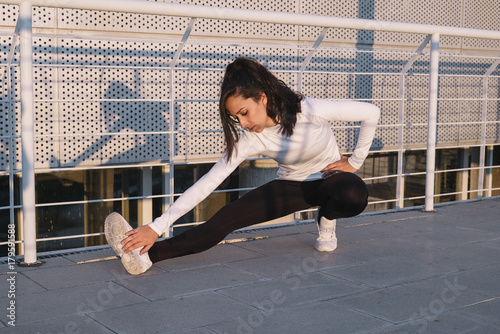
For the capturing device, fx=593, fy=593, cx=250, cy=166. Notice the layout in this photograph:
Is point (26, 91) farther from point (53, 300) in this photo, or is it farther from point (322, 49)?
point (322, 49)

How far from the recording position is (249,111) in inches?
84.3

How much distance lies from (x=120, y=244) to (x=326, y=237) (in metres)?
0.96

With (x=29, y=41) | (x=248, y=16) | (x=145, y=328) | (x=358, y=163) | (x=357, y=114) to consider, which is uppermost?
(x=248, y=16)

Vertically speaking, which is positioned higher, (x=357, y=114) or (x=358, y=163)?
(x=357, y=114)

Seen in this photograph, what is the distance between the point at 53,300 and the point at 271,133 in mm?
1014

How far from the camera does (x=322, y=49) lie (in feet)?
16.4

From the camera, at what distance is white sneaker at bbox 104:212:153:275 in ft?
7.40

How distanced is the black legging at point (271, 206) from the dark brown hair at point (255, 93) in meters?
0.30

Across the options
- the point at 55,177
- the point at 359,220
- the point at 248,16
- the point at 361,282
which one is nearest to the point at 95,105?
the point at 55,177

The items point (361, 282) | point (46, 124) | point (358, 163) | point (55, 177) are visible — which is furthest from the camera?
point (55, 177)

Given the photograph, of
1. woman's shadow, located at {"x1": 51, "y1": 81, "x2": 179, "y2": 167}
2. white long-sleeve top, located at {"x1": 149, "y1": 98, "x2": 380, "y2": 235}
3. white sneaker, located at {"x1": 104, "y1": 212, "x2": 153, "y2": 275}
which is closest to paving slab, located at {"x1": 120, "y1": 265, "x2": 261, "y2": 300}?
white sneaker, located at {"x1": 104, "y1": 212, "x2": 153, "y2": 275}

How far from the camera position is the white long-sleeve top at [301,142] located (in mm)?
2270

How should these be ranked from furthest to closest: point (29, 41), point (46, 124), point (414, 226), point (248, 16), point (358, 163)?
point (46, 124) < point (414, 226) < point (248, 16) < point (358, 163) < point (29, 41)

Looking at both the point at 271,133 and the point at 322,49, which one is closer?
the point at 271,133
